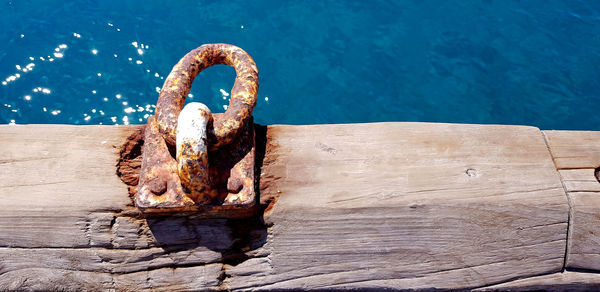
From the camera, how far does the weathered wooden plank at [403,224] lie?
4.83ft

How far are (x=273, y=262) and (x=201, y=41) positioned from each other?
3.73 m

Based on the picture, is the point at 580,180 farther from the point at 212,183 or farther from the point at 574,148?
the point at 212,183

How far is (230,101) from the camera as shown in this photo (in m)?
1.51

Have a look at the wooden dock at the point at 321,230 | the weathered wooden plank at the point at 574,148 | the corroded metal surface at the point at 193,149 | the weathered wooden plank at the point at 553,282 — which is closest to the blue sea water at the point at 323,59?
the weathered wooden plank at the point at 574,148

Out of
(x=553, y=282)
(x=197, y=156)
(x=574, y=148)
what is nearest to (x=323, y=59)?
(x=574, y=148)

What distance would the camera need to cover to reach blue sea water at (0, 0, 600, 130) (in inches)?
167

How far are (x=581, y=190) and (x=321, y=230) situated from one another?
2.90ft

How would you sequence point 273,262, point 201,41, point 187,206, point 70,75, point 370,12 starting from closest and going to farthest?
point 187,206
point 273,262
point 70,75
point 201,41
point 370,12

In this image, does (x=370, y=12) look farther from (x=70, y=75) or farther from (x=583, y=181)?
(x=583, y=181)

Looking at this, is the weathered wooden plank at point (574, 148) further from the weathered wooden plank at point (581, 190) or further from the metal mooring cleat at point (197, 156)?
the metal mooring cleat at point (197, 156)

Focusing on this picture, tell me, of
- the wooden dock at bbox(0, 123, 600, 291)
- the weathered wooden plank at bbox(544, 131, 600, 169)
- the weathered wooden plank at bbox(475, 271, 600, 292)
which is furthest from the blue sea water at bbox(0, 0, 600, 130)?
the weathered wooden plank at bbox(475, 271, 600, 292)

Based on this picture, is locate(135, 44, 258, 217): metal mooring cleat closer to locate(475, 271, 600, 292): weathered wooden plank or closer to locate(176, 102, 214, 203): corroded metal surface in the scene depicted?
locate(176, 102, 214, 203): corroded metal surface

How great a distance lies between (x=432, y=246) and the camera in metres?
1.49

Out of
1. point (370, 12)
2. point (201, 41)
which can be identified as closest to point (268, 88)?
point (201, 41)
